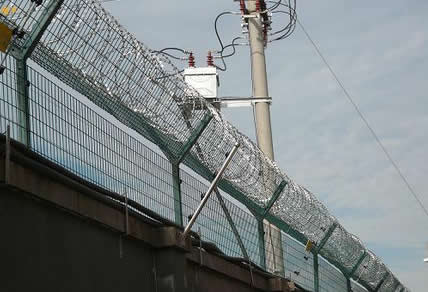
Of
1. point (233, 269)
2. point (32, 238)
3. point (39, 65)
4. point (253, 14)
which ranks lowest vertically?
point (32, 238)

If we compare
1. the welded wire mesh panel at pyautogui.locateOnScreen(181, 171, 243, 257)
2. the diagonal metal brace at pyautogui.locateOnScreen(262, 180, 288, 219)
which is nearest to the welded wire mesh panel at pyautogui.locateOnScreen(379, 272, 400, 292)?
the diagonal metal brace at pyautogui.locateOnScreen(262, 180, 288, 219)

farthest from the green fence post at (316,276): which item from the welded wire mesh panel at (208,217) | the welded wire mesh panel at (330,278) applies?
the welded wire mesh panel at (208,217)

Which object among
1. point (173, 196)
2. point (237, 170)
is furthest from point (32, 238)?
point (237, 170)

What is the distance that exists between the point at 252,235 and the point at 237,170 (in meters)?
1.40

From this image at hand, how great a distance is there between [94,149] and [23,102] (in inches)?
41.4

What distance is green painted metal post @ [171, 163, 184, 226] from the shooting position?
8.99 meters

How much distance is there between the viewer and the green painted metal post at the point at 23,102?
651cm

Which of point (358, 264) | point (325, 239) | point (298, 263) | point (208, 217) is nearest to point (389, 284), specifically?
point (358, 264)

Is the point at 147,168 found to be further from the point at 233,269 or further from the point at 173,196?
the point at 233,269

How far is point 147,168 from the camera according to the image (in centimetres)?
838

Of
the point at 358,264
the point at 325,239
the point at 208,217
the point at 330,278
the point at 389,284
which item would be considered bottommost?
the point at 208,217

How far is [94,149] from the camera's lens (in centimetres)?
745

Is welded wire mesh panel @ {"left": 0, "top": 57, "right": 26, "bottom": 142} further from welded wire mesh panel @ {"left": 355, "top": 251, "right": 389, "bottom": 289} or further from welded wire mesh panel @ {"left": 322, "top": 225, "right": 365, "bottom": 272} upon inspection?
welded wire mesh panel @ {"left": 355, "top": 251, "right": 389, "bottom": 289}

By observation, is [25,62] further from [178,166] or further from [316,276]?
[316,276]
